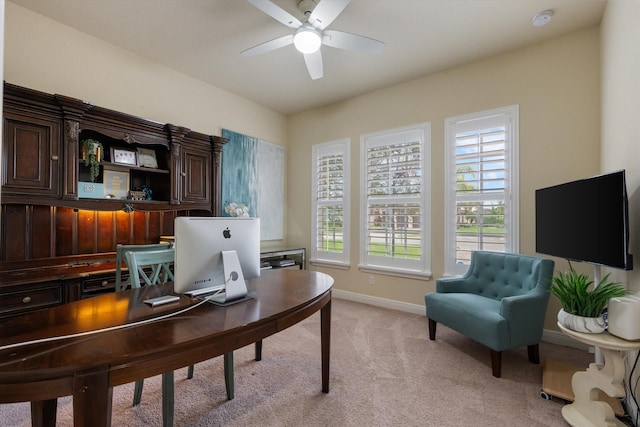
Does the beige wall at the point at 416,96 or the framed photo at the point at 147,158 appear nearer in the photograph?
the beige wall at the point at 416,96

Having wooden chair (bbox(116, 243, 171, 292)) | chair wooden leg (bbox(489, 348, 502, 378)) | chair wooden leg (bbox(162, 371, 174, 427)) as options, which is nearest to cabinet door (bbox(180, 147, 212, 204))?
wooden chair (bbox(116, 243, 171, 292))

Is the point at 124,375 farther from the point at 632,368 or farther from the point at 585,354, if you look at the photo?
the point at 585,354

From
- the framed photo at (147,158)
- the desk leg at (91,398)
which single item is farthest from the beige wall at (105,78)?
the desk leg at (91,398)

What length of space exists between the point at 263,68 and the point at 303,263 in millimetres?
2822

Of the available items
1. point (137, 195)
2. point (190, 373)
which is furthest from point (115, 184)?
point (190, 373)

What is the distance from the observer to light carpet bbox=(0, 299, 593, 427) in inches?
71.7

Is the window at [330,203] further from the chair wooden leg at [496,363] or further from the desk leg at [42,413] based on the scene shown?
the desk leg at [42,413]

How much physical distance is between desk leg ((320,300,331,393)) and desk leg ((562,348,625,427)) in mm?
1456

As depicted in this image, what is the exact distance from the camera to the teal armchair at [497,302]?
2.32 meters

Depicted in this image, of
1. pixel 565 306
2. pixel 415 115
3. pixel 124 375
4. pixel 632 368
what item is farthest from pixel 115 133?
pixel 632 368

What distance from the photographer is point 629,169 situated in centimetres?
194

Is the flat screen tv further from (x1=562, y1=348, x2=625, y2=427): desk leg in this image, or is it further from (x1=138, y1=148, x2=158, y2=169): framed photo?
(x1=138, y1=148, x2=158, y2=169): framed photo

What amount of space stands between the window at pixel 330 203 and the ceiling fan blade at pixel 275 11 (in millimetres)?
2260

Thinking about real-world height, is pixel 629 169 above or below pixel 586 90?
below
